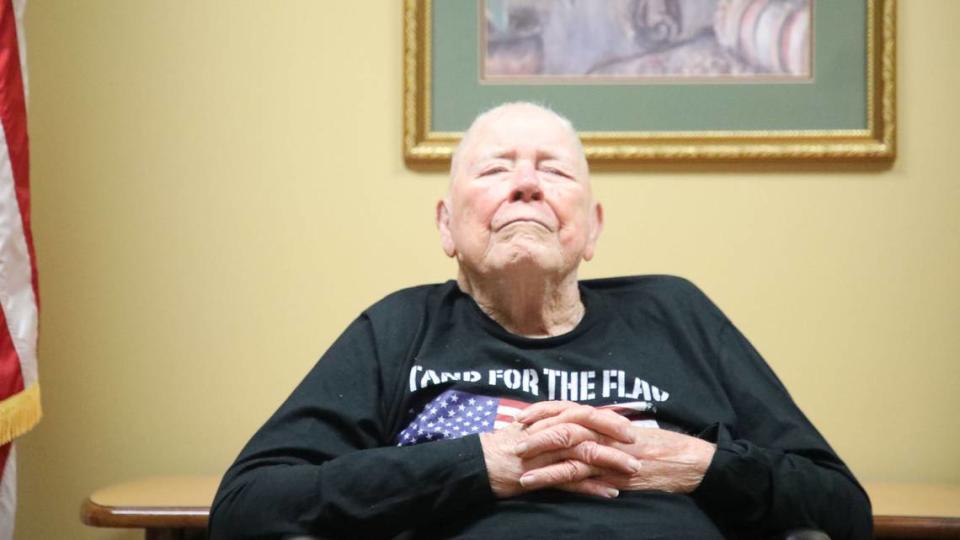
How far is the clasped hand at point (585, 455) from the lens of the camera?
1.56 metres

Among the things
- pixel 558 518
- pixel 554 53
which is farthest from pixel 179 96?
pixel 558 518

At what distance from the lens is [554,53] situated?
100 inches

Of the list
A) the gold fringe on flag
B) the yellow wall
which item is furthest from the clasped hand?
the gold fringe on flag

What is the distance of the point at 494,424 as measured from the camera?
5.55 ft

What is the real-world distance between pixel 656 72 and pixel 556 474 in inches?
49.7

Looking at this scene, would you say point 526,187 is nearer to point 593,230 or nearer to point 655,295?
point 593,230

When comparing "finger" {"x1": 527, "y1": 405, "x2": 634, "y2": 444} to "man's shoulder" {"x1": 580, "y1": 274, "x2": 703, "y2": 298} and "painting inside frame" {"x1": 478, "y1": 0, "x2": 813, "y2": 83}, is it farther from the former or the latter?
"painting inside frame" {"x1": 478, "y1": 0, "x2": 813, "y2": 83}

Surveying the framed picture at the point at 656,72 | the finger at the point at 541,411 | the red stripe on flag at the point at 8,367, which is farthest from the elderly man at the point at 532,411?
the red stripe on flag at the point at 8,367

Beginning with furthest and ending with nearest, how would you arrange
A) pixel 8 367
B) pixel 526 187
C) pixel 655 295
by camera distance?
pixel 8 367 < pixel 655 295 < pixel 526 187

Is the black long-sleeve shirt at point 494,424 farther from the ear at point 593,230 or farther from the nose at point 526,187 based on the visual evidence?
the nose at point 526,187

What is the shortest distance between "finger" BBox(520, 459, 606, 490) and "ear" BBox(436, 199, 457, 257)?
1.60 ft

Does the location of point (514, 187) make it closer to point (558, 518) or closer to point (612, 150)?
point (558, 518)

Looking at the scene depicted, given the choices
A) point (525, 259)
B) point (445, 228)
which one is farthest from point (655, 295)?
point (445, 228)

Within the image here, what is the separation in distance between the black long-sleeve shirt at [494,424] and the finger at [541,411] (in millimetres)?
77
